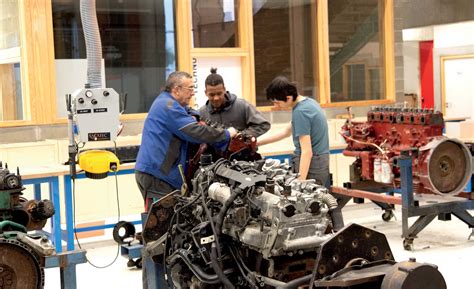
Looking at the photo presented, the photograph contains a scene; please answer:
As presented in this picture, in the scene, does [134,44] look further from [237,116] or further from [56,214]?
[237,116]

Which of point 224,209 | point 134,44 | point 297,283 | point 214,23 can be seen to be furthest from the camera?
point 214,23

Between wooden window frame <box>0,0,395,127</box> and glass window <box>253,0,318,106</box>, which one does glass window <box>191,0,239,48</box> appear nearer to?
wooden window frame <box>0,0,395,127</box>

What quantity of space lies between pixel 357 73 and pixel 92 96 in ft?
21.1

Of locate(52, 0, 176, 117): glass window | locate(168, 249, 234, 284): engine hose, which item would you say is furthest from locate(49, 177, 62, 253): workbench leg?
locate(168, 249, 234, 284): engine hose

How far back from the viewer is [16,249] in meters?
3.52

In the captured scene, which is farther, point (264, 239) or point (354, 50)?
point (354, 50)

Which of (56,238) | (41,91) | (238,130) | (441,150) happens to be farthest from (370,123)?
(41,91)

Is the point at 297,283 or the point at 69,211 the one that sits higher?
the point at 297,283

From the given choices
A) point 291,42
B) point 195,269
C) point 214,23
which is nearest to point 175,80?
point 195,269

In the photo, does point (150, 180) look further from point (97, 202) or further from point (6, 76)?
point (6, 76)

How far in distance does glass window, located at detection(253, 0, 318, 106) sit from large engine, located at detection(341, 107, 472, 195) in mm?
2951

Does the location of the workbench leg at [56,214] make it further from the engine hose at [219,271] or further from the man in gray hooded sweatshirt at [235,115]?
the engine hose at [219,271]

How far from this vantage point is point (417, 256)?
5945 millimetres

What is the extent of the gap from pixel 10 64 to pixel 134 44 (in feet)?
4.75
